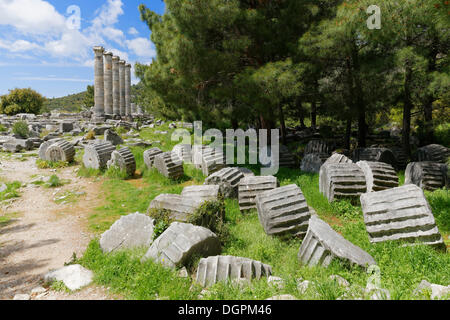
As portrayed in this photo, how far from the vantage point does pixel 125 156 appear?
941cm

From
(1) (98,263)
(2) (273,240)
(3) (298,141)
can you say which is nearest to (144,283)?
(1) (98,263)

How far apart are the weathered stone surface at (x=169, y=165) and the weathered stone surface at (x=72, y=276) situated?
4.97 metres

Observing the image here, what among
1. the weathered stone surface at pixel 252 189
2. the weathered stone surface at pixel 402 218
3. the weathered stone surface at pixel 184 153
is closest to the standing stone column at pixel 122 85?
the weathered stone surface at pixel 184 153

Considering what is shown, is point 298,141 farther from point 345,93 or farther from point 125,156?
point 125,156

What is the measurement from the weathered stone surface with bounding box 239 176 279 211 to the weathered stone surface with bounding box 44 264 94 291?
10.6 feet

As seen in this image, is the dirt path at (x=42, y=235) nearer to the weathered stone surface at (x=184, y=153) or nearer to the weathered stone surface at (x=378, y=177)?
the weathered stone surface at (x=184, y=153)

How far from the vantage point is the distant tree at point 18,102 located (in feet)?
111

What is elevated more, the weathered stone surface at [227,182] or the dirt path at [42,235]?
the weathered stone surface at [227,182]

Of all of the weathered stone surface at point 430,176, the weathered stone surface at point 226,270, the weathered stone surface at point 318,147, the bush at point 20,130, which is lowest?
the weathered stone surface at point 226,270

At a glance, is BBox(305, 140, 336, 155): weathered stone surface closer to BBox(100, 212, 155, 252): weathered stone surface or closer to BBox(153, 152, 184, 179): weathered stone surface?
BBox(153, 152, 184, 179): weathered stone surface

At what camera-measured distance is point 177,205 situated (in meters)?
5.09

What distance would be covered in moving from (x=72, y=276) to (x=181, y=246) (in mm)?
1368

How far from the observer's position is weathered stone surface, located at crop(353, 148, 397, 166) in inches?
345
